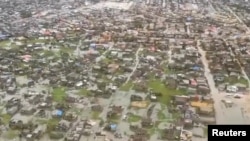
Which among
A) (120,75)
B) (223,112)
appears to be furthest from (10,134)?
(223,112)

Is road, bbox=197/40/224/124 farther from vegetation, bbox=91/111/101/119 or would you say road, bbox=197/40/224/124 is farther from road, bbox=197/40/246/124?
vegetation, bbox=91/111/101/119

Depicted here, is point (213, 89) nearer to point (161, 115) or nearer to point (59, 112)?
point (161, 115)

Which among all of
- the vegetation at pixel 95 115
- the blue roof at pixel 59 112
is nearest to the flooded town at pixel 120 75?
the blue roof at pixel 59 112

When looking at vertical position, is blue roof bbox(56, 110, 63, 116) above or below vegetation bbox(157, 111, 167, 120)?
above

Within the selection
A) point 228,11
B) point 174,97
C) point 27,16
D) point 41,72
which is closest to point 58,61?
point 41,72

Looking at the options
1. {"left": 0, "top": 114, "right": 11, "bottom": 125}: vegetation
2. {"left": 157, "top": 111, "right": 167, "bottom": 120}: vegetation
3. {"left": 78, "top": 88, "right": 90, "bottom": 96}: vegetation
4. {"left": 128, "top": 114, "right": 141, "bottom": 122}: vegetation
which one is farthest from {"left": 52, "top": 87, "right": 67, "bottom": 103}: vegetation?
{"left": 157, "top": 111, "right": 167, "bottom": 120}: vegetation

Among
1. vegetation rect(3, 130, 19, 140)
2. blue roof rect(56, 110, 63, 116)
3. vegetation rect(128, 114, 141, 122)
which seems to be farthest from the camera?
blue roof rect(56, 110, 63, 116)

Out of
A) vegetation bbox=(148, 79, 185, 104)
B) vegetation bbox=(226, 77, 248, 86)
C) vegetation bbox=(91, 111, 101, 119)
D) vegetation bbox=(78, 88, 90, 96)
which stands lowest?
vegetation bbox=(226, 77, 248, 86)

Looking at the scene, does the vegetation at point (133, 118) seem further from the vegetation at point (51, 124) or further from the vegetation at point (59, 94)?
the vegetation at point (59, 94)
